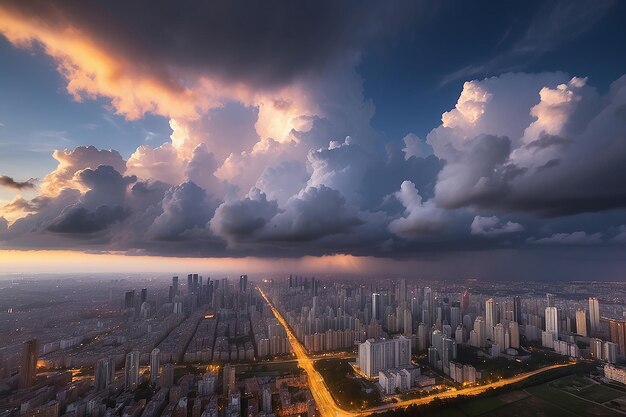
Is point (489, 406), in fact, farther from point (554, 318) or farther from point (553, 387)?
point (554, 318)

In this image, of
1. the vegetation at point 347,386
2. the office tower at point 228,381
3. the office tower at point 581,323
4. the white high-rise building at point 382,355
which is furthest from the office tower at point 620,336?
the office tower at point 228,381

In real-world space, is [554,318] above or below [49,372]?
above

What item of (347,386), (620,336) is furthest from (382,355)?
(620,336)

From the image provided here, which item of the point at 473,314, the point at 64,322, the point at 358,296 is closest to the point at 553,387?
the point at 473,314

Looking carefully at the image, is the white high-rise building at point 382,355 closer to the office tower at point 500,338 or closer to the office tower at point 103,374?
the office tower at point 500,338

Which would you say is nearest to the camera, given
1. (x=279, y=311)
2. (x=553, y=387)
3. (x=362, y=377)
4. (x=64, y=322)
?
(x=553, y=387)

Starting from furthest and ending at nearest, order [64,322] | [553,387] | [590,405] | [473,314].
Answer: [473,314]
[64,322]
[553,387]
[590,405]
